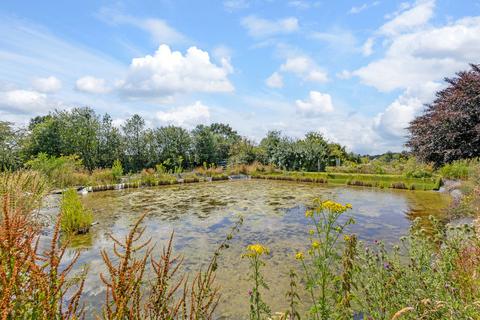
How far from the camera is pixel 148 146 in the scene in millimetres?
25906

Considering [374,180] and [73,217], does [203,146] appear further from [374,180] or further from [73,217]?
[73,217]

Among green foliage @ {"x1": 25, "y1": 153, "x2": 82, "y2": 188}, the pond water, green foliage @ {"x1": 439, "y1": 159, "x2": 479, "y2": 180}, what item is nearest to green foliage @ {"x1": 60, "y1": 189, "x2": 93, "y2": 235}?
the pond water

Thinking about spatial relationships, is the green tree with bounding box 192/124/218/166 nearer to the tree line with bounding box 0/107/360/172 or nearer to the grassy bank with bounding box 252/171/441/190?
the tree line with bounding box 0/107/360/172

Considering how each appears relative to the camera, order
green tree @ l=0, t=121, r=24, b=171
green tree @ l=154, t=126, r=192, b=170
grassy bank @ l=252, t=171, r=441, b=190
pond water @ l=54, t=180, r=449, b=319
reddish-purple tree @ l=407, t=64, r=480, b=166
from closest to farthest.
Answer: pond water @ l=54, t=180, r=449, b=319, reddish-purple tree @ l=407, t=64, r=480, b=166, green tree @ l=0, t=121, r=24, b=171, grassy bank @ l=252, t=171, r=441, b=190, green tree @ l=154, t=126, r=192, b=170

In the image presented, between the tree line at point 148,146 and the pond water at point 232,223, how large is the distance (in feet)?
36.2

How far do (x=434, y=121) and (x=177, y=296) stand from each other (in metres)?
9.13

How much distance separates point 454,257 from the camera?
2.50 metres

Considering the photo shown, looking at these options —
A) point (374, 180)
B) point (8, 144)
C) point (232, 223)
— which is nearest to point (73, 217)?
point (232, 223)

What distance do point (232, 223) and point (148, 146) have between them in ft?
64.9

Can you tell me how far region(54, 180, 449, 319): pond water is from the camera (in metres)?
4.34

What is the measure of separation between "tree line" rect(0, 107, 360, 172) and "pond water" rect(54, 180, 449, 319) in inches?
435

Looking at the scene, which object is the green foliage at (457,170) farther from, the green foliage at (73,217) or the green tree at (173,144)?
the green tree at (173,144)

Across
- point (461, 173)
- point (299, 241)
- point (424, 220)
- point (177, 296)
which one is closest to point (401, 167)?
point (461, 173)

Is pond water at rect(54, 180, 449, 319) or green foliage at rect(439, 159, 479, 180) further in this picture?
green foliage at rect(439, 159, 479, 180)
